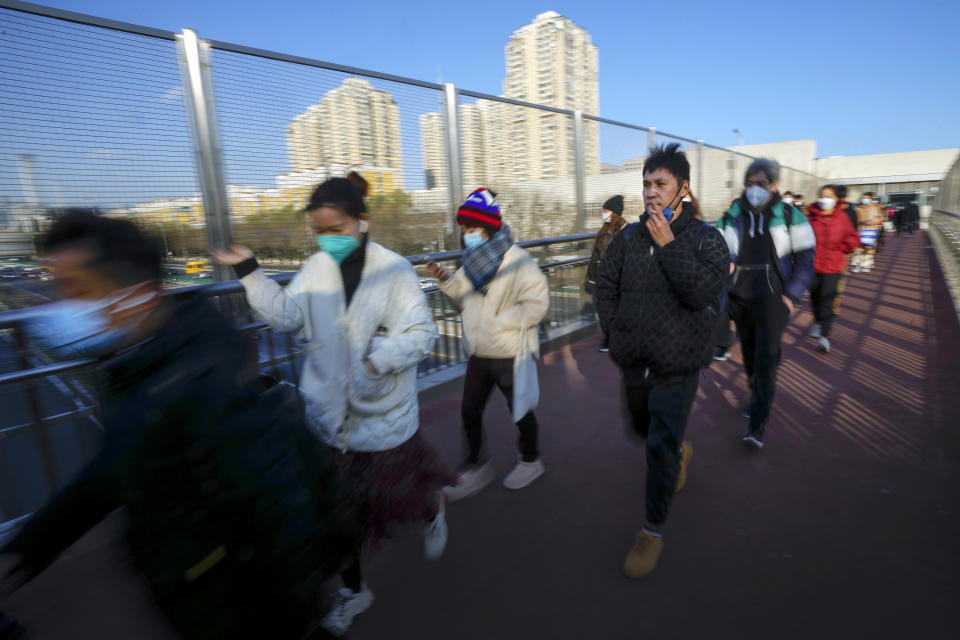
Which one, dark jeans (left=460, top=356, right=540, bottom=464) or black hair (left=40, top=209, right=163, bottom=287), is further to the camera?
dark jeans (left=460, top=356, right=540, bottom=464)

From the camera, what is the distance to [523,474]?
11.3 feet

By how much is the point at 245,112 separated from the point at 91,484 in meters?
3.05

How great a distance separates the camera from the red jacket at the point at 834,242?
661 cm

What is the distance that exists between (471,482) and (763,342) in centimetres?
208

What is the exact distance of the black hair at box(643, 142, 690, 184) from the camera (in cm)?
261

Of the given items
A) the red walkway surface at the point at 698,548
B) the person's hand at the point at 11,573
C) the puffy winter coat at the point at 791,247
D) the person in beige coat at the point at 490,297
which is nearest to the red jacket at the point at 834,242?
the red walkway surface at the point at 698,548

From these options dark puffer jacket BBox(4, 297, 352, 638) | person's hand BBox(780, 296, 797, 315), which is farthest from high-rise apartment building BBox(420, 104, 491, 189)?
dark puffer jacket BBox(4, 297, 352, 638)

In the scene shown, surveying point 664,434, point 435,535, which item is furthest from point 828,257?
point 435,535

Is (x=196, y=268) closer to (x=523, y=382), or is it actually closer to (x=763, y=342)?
(x=523, y=382)

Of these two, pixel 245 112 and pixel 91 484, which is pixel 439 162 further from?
pixel 91 484

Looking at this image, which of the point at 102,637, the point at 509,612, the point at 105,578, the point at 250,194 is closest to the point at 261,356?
the point at 250,194

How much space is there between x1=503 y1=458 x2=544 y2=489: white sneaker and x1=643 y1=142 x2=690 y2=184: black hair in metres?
1.89

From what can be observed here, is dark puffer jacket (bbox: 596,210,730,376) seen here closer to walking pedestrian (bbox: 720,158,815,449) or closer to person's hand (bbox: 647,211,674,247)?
person's hand (bbox: 647,211,674,247)

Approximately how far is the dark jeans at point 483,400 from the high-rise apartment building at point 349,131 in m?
2.03
